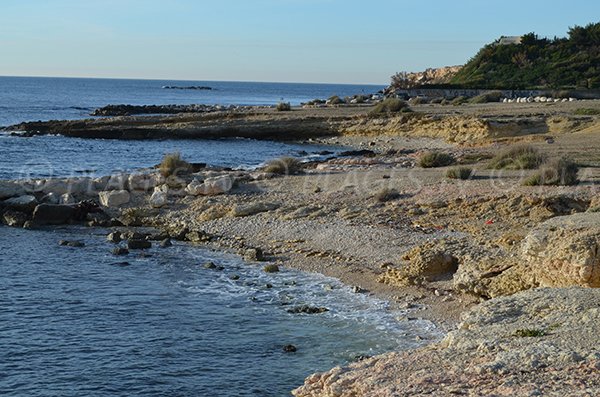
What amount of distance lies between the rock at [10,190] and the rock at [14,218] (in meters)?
1.62

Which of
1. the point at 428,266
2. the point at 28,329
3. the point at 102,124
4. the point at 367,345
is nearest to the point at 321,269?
the point at 428,266

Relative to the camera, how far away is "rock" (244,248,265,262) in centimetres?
1781

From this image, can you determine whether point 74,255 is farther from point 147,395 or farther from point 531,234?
point 531,234

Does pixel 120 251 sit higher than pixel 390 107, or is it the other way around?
pixel 390 107

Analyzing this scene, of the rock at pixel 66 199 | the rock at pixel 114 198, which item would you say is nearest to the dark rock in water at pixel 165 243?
the rock at pixel 114 198

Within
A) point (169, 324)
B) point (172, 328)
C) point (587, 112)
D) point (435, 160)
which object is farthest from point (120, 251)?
point (587, 112)

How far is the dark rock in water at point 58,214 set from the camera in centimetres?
2270

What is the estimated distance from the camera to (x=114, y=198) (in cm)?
2445

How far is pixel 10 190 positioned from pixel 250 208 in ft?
26.5

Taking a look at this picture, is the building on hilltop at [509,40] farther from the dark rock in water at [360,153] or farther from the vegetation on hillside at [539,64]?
the dark rock in water at [360,153]

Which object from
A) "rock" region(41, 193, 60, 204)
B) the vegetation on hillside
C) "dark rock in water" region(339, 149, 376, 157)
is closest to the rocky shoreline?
"rock" region(41, 193, 60, 204)

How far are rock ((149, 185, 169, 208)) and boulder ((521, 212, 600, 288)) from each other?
1290 centimetres

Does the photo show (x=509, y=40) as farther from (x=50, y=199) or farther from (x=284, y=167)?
(x=50, y=199)

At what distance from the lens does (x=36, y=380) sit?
413 inches
